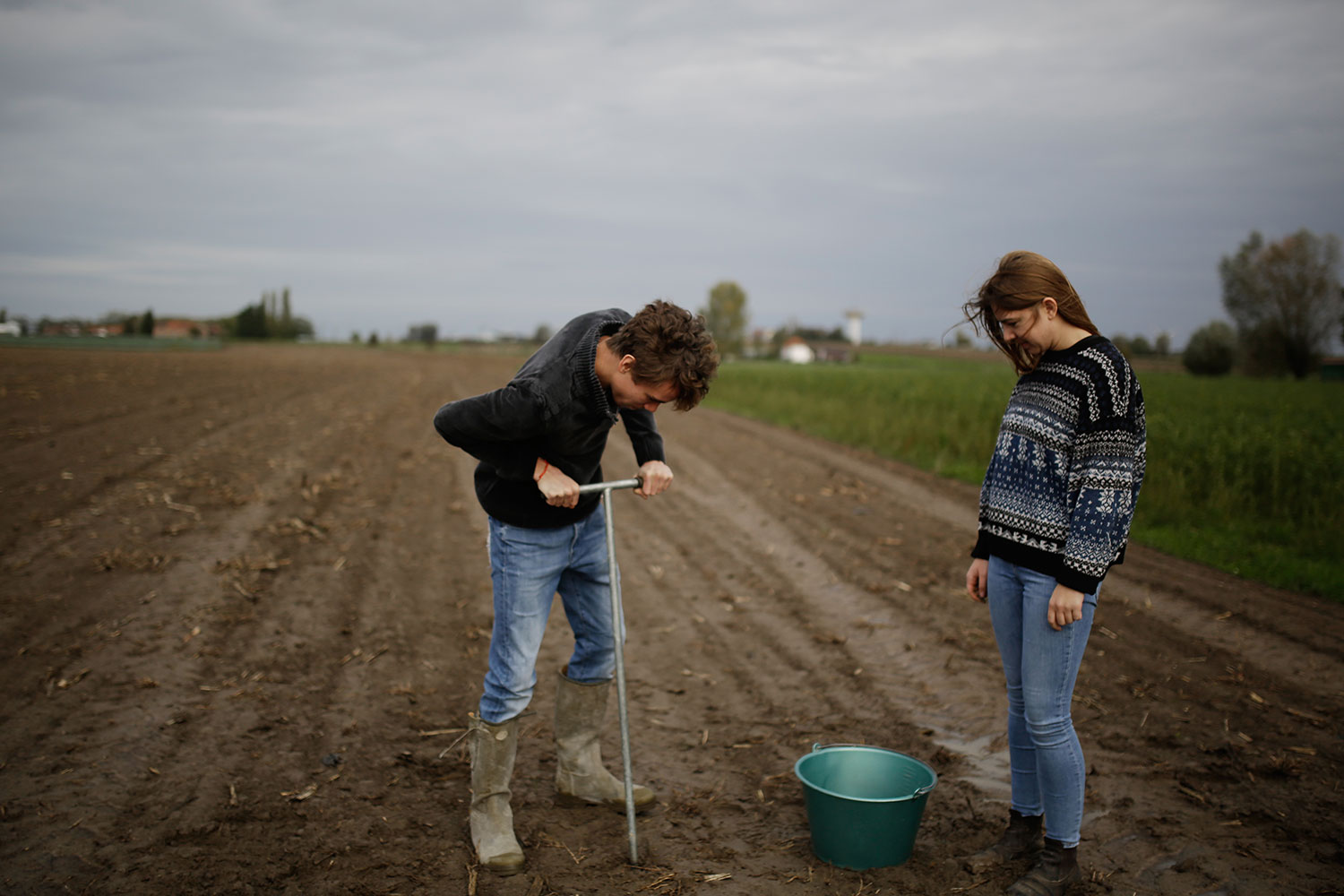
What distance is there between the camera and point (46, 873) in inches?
119

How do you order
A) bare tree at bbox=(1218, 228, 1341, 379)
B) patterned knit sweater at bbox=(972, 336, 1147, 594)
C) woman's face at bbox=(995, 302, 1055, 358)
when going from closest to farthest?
patterned knit sweater at bbox=(972, 336, 1147, 594) → woman's face at bbox=(995, 302, 1055, 358) → bare tree at bbox=(1218, 228, 1341, 379)

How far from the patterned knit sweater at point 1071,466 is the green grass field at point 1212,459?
524 cm

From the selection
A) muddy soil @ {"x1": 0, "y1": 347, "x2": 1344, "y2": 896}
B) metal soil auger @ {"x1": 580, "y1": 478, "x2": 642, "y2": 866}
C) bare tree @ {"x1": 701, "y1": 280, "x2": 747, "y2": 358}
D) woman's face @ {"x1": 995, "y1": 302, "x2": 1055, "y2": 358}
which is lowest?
muddy soil @ {"x1": 0, "y1": 347, "x2": 1344, "y2": 896}

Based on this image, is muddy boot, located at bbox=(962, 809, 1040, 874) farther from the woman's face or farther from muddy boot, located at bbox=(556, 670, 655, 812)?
the woman's face

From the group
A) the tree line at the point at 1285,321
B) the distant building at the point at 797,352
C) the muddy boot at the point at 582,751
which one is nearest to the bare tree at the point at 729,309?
the distant building at the point at 797,352

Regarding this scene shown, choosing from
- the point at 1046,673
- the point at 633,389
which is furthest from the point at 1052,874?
the point at 633,389

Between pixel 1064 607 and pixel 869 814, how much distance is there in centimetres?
105

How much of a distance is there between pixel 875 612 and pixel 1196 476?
5411 mm

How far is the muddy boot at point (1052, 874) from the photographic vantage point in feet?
9.54

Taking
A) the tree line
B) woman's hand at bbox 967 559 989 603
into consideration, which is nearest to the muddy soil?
woman's hand at bbox 967 559 989 603

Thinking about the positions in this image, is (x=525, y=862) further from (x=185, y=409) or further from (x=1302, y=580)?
(x=185, y=409)

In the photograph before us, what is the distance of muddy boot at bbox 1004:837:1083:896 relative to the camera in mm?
2908

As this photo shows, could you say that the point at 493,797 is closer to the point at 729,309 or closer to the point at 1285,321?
the point at 1285,321

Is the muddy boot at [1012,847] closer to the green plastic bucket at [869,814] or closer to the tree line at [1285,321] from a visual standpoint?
the green plastic bucket at [869,814]
